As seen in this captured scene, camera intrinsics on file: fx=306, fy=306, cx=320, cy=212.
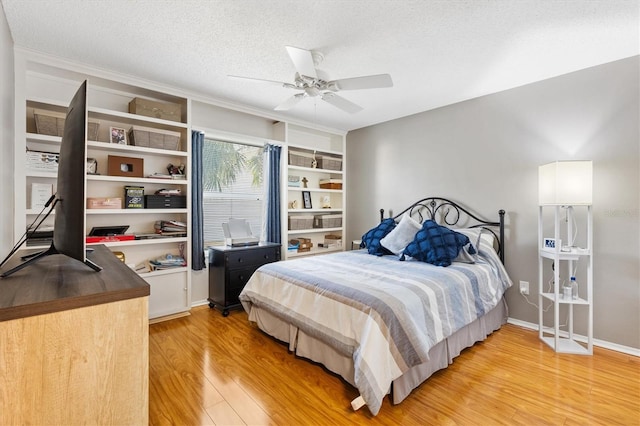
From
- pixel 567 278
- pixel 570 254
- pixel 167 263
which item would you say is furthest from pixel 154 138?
pixel 567 278

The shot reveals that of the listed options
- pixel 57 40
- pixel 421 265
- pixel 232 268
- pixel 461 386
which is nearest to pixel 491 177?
pixel 421 265

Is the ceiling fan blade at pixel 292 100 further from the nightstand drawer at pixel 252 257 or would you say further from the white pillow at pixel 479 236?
the white pillow at pixel 479 236

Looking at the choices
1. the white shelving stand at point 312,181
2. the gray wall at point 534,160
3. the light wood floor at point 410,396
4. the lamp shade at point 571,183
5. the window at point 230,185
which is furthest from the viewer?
the white shelving stand at point 312,181

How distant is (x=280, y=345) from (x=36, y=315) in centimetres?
212

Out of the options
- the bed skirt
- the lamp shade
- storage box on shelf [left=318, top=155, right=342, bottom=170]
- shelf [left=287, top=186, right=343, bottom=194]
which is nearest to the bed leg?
the bed skirt

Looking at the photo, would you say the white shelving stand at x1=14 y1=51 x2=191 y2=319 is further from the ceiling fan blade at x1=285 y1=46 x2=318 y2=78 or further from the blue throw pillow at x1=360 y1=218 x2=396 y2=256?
the blue throw pillow at x1=360 y1=218 x2=396 y2=256

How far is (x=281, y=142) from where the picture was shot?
172 inches

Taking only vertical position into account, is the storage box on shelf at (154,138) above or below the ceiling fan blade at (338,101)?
below

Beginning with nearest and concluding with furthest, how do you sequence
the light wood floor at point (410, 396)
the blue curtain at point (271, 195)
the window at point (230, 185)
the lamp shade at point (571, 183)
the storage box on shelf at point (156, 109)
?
1. the light wood floor at point (410, 396)
2. the lamp shade at point (571, 183)
3. the storage box on shelf at point (156, 109)
4. the window at point (230, 185)
5. the blue curtain at point (271, 195)

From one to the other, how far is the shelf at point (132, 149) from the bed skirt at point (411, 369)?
1.89m

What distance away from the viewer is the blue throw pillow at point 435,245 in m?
2.93

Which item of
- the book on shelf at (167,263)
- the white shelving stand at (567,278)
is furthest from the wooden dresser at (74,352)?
the white shelving stand at (567,278)

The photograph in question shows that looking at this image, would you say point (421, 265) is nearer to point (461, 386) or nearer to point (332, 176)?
point (461, 386)

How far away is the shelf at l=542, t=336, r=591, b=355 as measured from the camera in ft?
8.55
